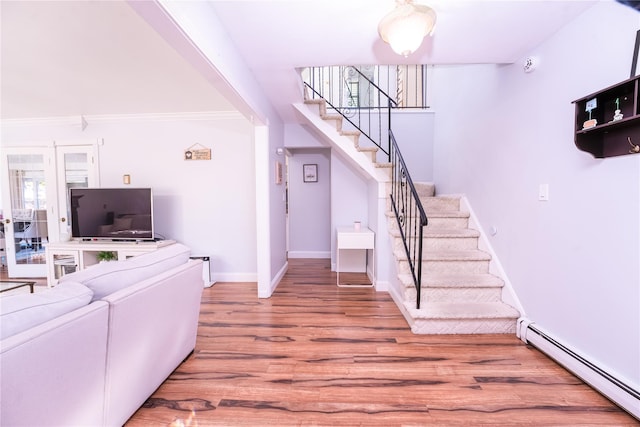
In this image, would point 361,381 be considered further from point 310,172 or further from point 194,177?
point 310,172

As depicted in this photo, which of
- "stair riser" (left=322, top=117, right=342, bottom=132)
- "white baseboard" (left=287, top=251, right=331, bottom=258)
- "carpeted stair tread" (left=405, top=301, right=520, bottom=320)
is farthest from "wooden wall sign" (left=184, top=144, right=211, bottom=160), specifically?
"carpeted stair tread" (left=405, top=301, right=520, bottom=320)

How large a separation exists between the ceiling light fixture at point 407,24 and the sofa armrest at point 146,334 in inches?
75.5

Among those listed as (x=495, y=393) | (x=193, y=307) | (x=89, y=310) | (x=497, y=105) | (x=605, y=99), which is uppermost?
(x=497, y=105)

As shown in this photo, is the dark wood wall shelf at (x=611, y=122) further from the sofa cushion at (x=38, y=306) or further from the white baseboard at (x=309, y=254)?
the white baseboard at (x=309, y=254)

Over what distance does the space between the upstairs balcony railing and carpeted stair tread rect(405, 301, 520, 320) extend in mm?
105

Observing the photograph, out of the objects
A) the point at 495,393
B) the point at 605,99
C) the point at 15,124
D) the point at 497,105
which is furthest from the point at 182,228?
the point at 605,99

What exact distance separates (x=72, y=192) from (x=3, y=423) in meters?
3.77

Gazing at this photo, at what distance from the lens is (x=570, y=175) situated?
1865 mm

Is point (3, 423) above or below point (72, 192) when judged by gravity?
below

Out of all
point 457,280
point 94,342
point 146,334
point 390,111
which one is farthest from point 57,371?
point 390,111

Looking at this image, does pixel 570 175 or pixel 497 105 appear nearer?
pixel 570 175

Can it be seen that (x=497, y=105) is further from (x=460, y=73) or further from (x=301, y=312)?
(x=301, y=312)

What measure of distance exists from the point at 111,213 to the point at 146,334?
2887mm

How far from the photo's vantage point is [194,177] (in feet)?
12.5
